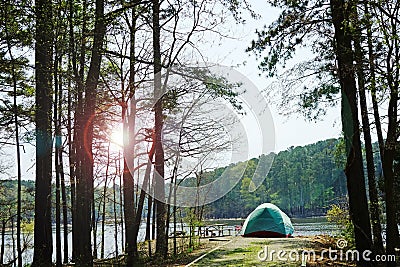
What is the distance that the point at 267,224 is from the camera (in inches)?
866

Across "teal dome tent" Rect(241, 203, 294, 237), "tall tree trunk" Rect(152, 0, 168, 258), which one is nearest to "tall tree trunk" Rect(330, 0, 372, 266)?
"tall tree trunk" Rect(152, 0, 168, 258)

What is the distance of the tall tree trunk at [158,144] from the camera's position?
12570 mm

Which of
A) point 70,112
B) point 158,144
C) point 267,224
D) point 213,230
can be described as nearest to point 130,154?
point 158,144

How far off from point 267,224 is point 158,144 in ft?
32.6

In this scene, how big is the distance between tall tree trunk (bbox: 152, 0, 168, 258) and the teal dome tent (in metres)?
8.05

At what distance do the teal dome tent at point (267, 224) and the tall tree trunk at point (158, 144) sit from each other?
26.4ft

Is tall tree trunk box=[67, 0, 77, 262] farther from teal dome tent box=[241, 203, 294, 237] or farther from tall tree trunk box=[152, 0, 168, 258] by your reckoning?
teal dome tent box=[241, 203, 294, 237]

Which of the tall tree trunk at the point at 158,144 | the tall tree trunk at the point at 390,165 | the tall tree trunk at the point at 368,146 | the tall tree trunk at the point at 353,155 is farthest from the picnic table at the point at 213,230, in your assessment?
the tall tree trunk at the point at 390,165

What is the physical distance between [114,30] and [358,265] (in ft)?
25.3

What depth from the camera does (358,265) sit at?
8773 millimetres

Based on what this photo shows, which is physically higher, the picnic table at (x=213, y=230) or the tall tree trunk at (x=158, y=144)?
the tall tree trunk at (x=158, y=144)

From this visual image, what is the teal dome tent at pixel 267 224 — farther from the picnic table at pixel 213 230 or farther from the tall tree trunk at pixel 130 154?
the tall tree trunk at pixel 130 154

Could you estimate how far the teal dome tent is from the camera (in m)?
21.8

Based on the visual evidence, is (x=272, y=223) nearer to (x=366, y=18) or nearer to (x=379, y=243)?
(x=379, y=243)
